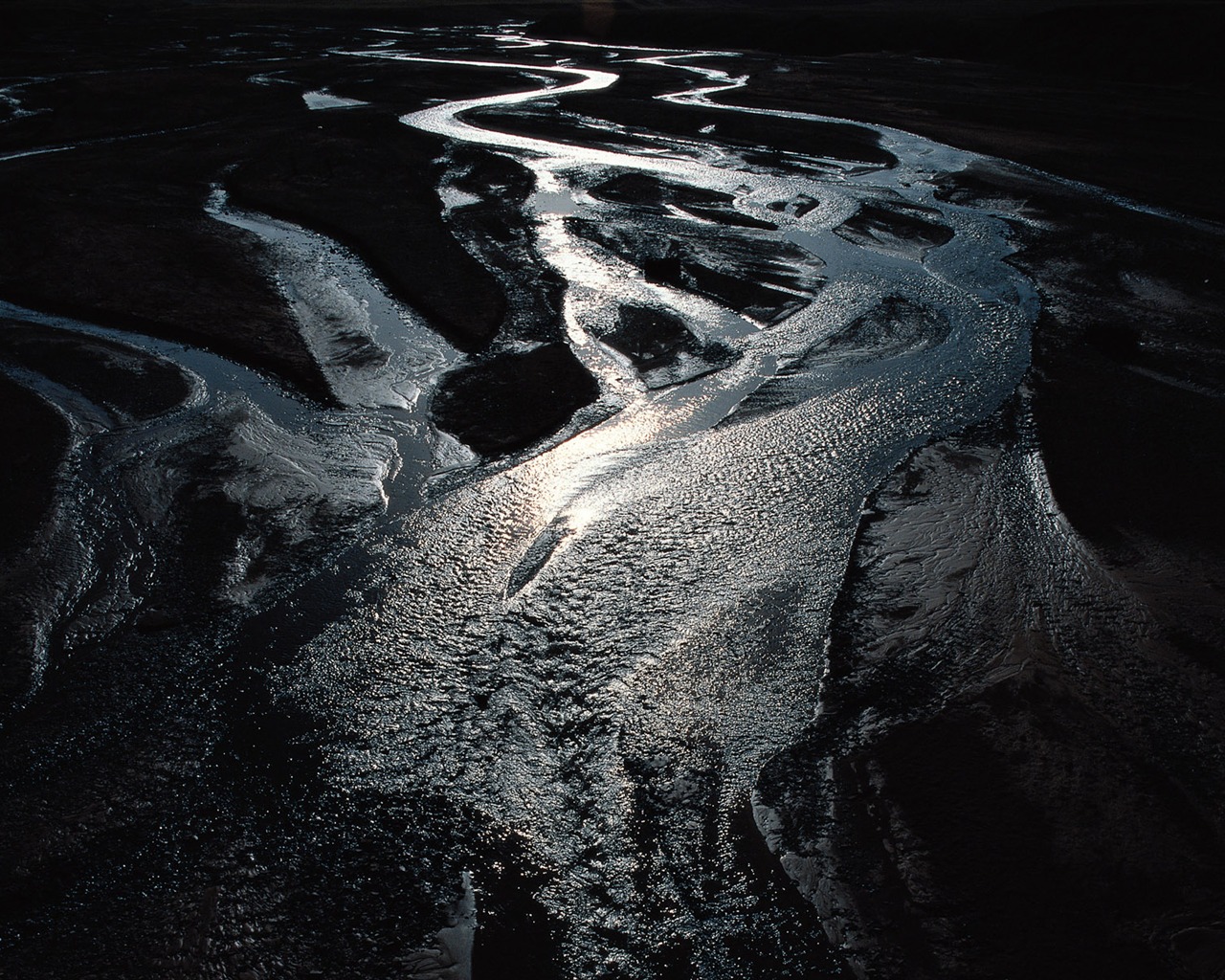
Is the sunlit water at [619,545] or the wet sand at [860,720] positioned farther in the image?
the sunlit water at [619,545]

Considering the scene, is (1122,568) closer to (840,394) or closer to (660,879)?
(840,394)

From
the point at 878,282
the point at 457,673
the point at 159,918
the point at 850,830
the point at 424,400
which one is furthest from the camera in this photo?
the point at 878,282

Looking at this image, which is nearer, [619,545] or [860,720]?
[860,720]

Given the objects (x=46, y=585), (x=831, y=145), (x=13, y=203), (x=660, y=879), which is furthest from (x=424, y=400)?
(x=831, y=145)

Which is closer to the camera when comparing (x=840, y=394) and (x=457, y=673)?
(x=457, y=673)

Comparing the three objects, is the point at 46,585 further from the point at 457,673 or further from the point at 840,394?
the point at 840,394

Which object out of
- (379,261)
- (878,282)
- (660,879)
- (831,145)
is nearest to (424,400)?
(379,261)

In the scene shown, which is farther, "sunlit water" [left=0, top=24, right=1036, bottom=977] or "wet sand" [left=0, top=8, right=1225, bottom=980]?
"sunlit water" [left=0, top=24, right=1036, bottom=977]

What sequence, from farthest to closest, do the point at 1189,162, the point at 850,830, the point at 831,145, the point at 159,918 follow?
the point at 831,145 → the point at 1189,162 → the point at 850,830 → the point at 159,918

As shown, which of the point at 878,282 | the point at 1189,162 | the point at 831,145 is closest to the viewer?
the point at 878,282
